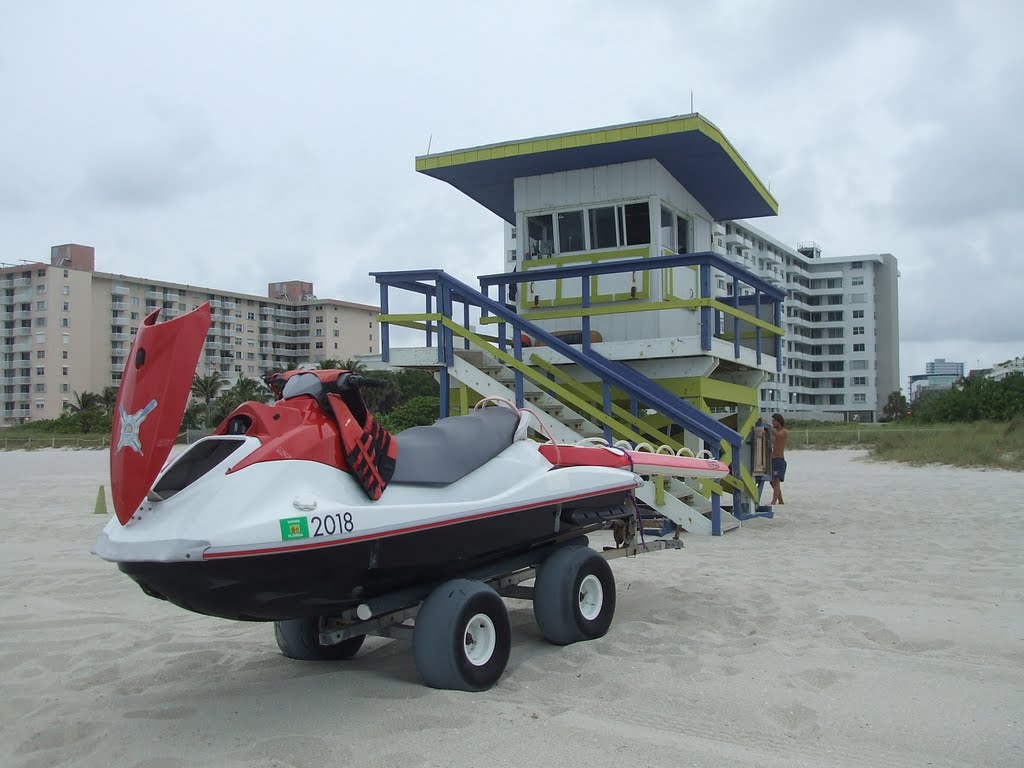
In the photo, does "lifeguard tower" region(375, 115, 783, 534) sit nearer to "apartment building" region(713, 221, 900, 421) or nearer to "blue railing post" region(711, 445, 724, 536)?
"blue railing post" region(711, 445, 724, 536)

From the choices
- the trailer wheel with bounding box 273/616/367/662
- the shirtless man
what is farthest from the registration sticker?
the shirtless man

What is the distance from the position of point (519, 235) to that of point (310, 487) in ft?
33.3

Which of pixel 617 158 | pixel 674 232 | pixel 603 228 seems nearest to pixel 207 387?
pixel 603 228

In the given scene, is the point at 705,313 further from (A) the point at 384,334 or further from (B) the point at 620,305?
(A) the point at 384,334

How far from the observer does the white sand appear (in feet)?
12.8

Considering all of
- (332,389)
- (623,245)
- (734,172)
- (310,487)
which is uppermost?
(734,172)

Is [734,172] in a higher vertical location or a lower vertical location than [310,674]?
higher

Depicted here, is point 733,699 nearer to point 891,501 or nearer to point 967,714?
point 967,714

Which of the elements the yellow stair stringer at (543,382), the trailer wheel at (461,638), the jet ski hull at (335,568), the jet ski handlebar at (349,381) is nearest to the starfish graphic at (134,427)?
the jet ski hull at (335,568)

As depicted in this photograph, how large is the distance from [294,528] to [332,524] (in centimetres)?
22

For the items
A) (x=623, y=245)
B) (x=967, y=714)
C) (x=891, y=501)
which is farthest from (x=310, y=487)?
(x=891, y=501)

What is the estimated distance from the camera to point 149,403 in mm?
3781

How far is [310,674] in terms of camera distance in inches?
202

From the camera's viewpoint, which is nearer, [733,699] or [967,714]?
[967,714]
